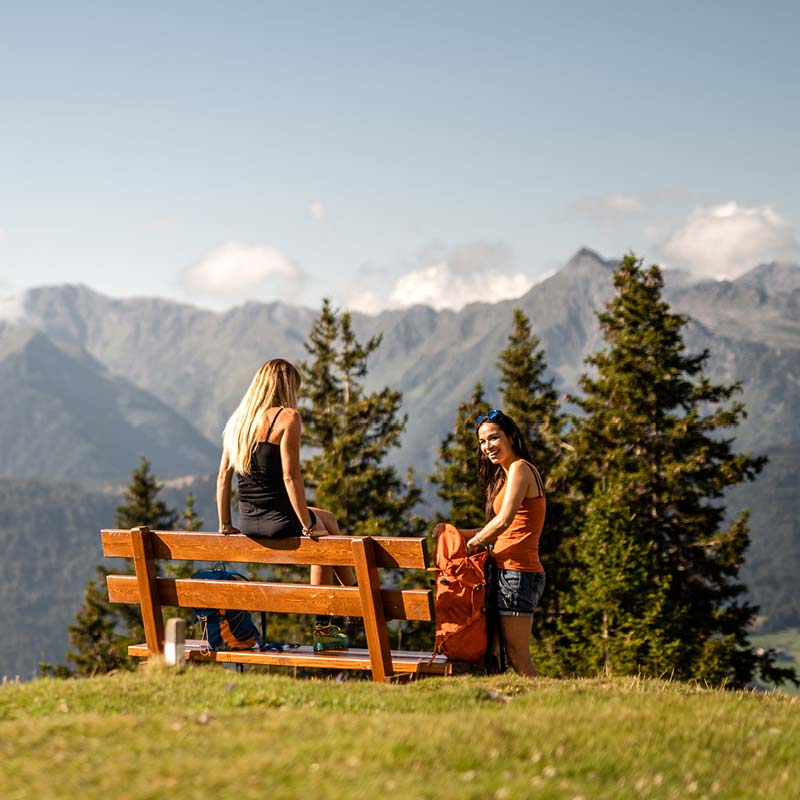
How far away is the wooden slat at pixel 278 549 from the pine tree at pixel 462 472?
31.8 meters

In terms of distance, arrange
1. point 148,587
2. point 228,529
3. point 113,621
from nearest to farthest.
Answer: point 148,587 → point 228,529 → point 113,621

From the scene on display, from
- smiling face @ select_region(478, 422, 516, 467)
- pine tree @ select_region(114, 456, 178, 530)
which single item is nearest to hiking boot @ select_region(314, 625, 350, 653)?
→ smiling face @ select_region(478, 422, 516, 467)

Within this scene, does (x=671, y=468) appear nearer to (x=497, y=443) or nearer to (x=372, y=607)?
(x=497, y=443)

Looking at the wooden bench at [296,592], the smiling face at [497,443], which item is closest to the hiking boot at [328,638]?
the wooden bench at [296,592]

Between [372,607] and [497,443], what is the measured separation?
2012 mm

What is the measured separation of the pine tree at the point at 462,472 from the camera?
42.9m

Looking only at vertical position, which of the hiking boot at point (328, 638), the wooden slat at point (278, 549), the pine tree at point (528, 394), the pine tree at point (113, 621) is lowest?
the pine tree at point (113, 621)

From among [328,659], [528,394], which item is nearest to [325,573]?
[328,659]

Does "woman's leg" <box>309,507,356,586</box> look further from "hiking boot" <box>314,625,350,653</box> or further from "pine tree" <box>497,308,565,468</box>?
"pine tree" <box>497,308,565,468</box>

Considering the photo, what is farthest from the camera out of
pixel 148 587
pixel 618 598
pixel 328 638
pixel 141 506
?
pixel 141 506

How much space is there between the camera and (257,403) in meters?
10.1

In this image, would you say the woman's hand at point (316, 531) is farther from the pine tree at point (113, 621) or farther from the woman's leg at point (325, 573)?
the pine tree at point (113, 621)

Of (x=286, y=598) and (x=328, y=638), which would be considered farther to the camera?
(x=328, y=638)

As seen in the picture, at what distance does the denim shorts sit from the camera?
395 inches
